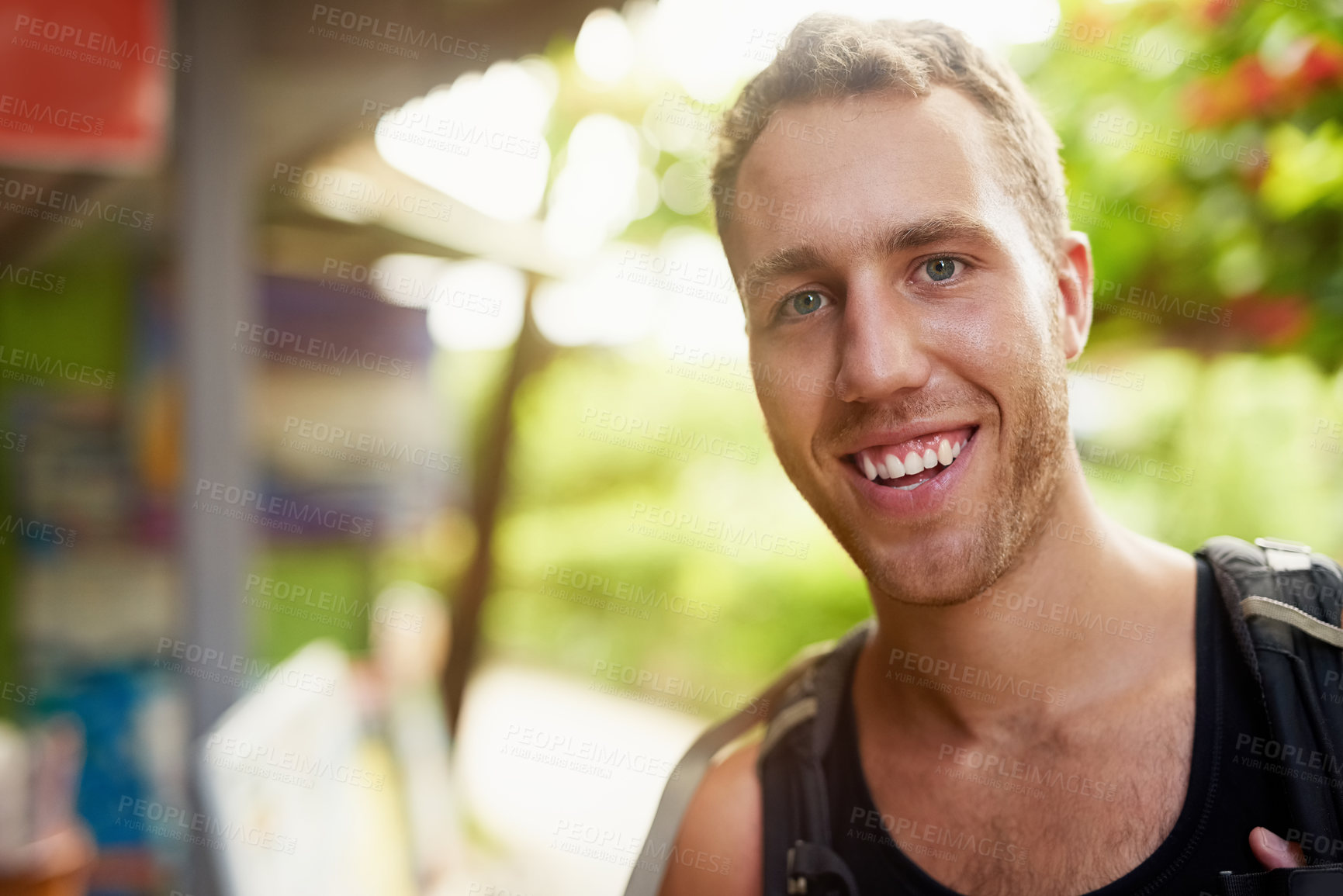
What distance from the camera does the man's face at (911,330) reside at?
1.28m

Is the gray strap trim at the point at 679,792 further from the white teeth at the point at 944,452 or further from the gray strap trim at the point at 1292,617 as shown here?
the gray strap trim at the point at 1292,617

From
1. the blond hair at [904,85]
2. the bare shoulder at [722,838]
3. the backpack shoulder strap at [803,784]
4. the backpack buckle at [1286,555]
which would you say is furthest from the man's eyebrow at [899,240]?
the bare shoulder at [722,838]

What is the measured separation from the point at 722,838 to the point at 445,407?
14.8 ft

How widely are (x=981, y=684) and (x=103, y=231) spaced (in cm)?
479

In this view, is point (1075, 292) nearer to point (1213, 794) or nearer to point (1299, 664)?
point (1299, 664)

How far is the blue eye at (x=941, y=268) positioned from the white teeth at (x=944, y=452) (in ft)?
0.75

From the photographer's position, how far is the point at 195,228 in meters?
2.70

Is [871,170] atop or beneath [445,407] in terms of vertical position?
atop

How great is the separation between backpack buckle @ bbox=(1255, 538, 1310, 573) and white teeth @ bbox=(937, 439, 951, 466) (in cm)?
47

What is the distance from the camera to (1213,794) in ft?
4.07

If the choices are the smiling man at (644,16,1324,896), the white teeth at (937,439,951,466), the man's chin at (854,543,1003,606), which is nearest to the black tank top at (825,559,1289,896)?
the smiling man at (644,16,1324,896)

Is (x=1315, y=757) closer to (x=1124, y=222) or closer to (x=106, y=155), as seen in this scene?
(x=1124, y=222)

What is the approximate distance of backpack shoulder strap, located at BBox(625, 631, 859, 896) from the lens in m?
1.53

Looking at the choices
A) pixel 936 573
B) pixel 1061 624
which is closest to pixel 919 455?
pixel 936 573
